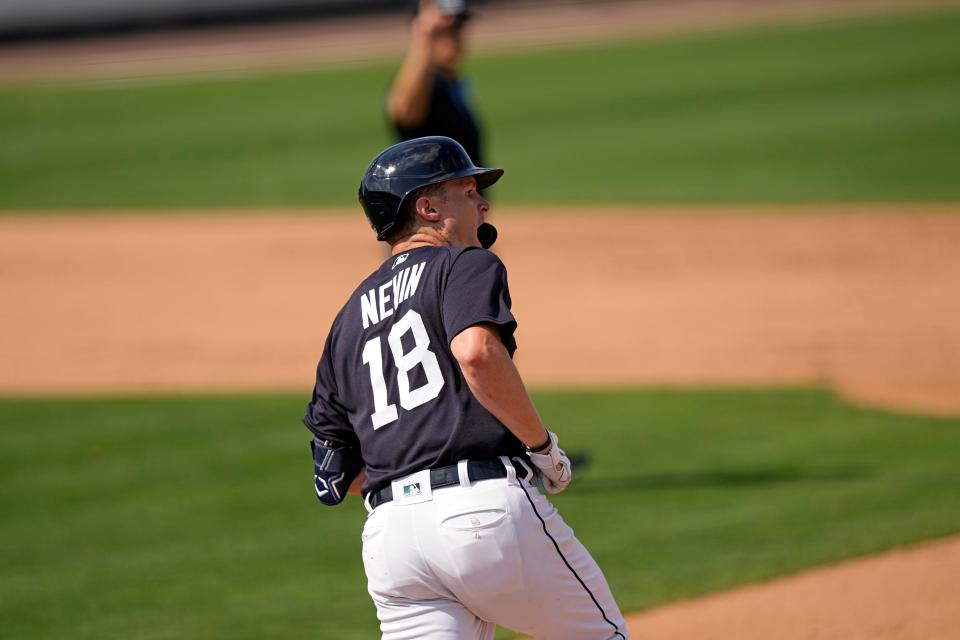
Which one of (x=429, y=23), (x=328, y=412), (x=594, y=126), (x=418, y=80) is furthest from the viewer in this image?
(x=594, y=126)

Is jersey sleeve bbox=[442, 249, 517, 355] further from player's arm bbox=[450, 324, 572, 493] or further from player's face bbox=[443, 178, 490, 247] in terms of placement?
player's face bbox=[443, 178, 490, 247]

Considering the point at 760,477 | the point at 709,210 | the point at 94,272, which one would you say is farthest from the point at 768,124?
the point at 760,477

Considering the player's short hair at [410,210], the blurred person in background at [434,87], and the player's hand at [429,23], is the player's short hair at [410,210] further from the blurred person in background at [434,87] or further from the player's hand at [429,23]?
the player's hand at [429,23]

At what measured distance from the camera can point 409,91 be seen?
6.85 metres

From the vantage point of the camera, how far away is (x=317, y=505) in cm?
714

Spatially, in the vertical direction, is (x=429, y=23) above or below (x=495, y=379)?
above

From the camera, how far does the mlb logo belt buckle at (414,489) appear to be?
11.2 ft

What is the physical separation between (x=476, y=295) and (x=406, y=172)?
488 mm

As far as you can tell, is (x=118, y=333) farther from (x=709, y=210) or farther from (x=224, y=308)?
(x=709, y=210)

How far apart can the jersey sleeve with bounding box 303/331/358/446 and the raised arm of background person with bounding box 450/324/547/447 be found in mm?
583

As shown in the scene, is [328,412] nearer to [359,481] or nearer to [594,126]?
[359,481]

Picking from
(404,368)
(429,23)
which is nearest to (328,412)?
(404,368)

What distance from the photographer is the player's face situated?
11.9ft

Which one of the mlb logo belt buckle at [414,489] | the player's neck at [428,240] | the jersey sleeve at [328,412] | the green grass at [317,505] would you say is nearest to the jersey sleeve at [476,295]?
the player's neck at [428,240]
